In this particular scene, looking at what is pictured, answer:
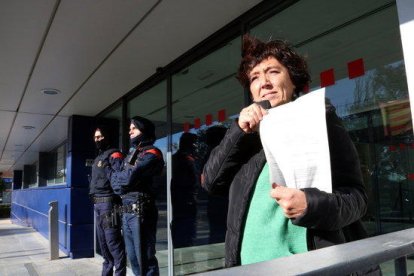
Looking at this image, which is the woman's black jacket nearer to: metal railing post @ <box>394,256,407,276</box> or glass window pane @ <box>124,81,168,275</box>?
metal railing post @ <box>394,256,407,276</box>

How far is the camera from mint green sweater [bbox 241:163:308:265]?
3.43 ft

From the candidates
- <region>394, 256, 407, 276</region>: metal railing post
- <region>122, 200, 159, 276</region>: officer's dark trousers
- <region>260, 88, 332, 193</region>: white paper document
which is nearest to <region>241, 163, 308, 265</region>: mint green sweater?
<region>260, 88, 332, 193</region>: white paper document

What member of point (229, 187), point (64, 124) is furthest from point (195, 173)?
point (64, 124)

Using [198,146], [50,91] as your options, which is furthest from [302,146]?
[50,91]

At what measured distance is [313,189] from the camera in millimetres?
917

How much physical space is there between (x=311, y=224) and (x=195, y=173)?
3.07 metres

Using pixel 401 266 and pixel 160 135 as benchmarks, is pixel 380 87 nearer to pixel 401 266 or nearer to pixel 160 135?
pixel 401 266

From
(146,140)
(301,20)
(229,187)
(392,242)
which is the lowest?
(392,242)

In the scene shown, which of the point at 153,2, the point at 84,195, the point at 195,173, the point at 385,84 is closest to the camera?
the point at 385,84

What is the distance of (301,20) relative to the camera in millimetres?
2947

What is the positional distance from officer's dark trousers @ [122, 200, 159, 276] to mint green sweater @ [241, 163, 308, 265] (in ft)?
7.54

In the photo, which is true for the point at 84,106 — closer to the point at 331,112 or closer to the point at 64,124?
the point at 64,124

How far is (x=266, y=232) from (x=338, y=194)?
9.5 inches

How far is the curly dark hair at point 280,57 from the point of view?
4.30 feet
